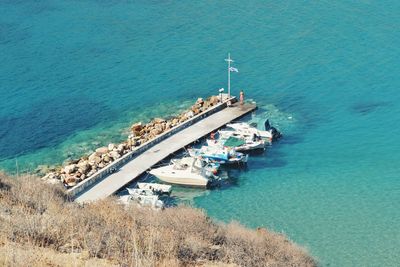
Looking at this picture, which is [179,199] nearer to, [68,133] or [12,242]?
[68,133]

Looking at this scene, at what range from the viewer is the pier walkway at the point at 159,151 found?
1527 inches

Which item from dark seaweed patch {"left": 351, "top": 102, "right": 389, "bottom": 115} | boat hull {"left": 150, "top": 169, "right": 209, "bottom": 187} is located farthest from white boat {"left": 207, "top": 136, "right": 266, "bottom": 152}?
dark seaweed patch {"left": 351, "top": 102, "right": 389, "bottom": 115}

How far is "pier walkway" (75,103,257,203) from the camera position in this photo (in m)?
38.8

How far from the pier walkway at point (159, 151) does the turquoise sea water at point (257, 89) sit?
3344mm

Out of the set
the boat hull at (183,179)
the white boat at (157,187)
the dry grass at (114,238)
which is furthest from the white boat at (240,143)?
the dry grass at (114,238)

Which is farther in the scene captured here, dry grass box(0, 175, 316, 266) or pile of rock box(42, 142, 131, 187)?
pile of rock box(42, 142, 131, 187)

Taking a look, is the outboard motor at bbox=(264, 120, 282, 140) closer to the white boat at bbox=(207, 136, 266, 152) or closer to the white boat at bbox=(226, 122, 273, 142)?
the white boat at bbox=(226, 122, 273, 142)

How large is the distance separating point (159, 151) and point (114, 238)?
26.4 meters

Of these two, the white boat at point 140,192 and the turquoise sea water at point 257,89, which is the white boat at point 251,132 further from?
the white boat at point 140,192

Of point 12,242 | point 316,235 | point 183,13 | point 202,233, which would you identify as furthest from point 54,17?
point 12,242

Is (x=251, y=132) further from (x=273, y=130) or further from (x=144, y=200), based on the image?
(x=144, y=200)

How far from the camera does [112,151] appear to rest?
145 ft

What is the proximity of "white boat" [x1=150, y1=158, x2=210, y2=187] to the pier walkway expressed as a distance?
5.33 feet

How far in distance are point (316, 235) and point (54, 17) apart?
2215 inches
